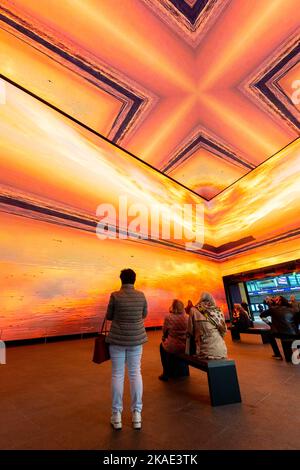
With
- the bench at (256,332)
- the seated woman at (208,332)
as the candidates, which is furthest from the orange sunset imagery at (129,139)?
the seated woman at (208,332)

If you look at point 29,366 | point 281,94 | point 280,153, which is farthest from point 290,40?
point 29,366

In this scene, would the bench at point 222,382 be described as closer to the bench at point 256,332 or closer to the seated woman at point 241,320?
the bench at point 256,332

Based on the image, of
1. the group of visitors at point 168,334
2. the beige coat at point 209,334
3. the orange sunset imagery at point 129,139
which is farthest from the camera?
the orange sunset imagery at point 129,139

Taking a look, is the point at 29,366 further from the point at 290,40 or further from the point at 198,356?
the point at 290,40

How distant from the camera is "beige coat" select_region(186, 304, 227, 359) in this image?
3.13m

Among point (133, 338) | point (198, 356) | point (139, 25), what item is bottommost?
point (198, 356)

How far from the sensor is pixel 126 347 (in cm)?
238

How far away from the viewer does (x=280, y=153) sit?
9000 millimetres

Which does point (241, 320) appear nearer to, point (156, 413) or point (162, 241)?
point (156, 413)

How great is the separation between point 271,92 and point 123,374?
26.6 feet

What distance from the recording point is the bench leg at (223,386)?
2.79 meters

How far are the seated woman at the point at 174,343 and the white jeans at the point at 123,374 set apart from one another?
150 cm

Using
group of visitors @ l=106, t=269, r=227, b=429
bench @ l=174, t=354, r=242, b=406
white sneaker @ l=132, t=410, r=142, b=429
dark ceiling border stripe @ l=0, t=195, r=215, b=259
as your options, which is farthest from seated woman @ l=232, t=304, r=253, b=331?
dark ceiling border stripe @ l=0, t=195, r=215, b=259
